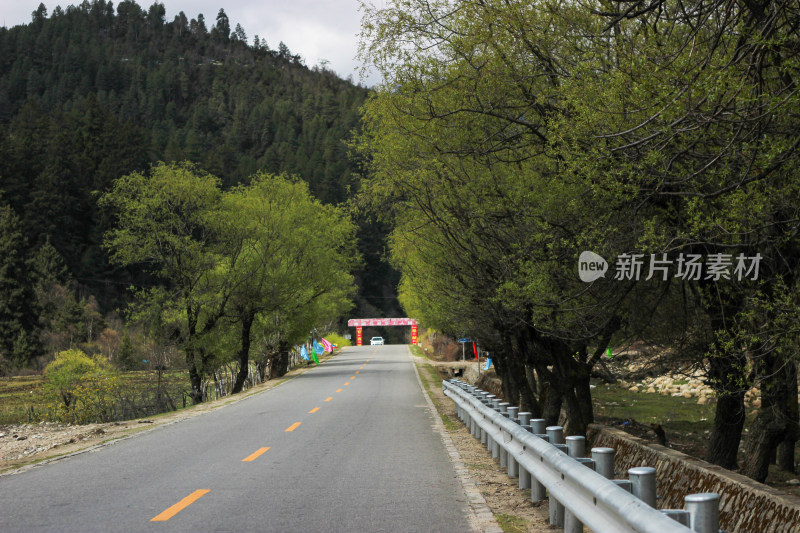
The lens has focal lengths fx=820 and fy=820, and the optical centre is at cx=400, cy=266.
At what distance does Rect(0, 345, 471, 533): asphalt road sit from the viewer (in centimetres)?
768

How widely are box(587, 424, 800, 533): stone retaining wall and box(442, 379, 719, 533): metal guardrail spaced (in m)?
1.23

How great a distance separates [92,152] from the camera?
3885 inches

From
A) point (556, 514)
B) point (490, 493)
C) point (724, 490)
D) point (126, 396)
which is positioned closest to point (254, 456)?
point (490, 493)

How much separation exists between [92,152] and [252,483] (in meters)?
96.8

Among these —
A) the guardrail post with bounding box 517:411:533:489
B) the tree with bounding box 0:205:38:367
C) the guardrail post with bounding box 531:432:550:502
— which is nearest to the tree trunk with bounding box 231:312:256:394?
A: the guardrail post with bounding box 517:411:533:489

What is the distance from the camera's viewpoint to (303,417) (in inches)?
798

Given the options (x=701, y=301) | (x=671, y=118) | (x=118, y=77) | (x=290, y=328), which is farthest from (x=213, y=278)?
(x=118, y=77)

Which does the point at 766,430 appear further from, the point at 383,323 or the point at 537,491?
the point at 383,323

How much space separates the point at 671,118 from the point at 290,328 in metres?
39.9

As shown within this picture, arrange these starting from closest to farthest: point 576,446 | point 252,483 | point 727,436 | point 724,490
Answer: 1. point 576,446
2. point 724,490
3. point 252,483
4. point 727,436

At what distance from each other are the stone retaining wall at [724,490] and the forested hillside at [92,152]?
20.5 m

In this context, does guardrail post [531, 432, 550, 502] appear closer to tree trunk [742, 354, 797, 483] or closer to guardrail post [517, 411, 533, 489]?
guardrail post [517, 411, 533, 489]

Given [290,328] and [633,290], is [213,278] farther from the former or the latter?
[633,290]

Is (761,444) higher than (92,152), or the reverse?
(92,152)
